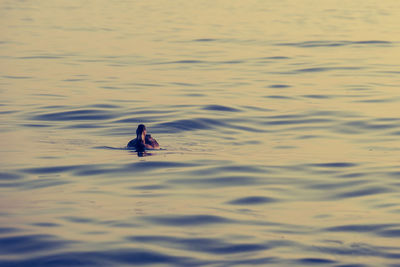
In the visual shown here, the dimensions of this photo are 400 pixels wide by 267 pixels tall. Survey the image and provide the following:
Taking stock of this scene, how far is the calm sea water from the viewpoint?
10.3 meters

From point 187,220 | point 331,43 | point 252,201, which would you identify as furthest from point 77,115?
point 331,43

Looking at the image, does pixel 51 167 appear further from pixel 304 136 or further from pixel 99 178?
pixel 304 136

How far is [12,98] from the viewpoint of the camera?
72.9 feet

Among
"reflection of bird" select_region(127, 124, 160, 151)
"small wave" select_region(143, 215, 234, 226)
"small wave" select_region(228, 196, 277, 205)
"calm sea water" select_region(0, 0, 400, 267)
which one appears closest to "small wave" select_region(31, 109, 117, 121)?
"calm sea water" select_region(0, 0, 400, 267)

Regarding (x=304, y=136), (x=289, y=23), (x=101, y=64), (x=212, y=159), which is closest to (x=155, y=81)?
(x=101, y=64)

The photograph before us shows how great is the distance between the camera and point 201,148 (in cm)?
1652

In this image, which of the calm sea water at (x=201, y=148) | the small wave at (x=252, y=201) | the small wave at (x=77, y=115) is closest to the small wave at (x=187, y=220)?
the calm sea water at (x=201, y=148)

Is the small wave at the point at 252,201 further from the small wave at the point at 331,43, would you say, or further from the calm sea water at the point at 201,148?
the small wave at the point at 331,43

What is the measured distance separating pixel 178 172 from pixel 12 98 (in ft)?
30.2

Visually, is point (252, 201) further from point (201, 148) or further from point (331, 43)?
point (331, 43)

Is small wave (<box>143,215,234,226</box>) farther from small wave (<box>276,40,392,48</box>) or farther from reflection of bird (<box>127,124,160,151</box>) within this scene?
small wave (<box>276,40,392,48</box>)

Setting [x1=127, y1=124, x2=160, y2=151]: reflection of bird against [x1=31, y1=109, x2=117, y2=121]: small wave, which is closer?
[x1=127, y1=124, x2=160, y2=151]: reflection of bird

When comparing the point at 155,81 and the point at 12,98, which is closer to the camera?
the point at 12,98

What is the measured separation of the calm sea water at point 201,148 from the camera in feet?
33.9
